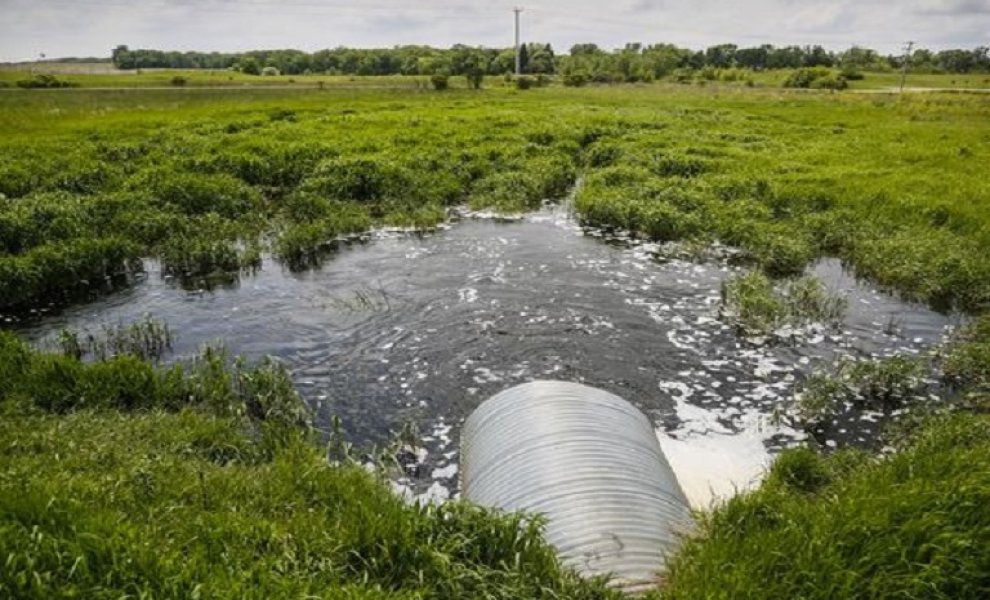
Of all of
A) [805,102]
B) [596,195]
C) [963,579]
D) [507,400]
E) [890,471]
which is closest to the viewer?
[963,579]

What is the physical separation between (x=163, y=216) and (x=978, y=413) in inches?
814

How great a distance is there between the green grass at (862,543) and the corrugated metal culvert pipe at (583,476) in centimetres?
39

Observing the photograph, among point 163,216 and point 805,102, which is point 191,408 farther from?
point 805,102

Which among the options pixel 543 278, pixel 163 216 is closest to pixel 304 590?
pixel 543 278

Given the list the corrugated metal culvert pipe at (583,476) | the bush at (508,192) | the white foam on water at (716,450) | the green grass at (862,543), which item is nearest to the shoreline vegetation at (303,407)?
the green grass at (862,543)

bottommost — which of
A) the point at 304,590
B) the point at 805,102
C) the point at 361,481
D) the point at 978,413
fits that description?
the point at 978,413

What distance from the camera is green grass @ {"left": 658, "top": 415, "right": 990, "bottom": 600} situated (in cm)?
526

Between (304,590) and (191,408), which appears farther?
(191,408)

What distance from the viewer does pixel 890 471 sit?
23.4 ft

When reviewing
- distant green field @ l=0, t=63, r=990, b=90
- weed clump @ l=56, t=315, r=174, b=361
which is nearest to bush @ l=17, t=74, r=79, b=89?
distant green field @ l=0, t=63, r=990, b=90

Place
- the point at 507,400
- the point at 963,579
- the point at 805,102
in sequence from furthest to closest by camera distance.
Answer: the point at 805,102
the point at 507,400
the point at 963,579

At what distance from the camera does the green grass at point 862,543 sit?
5258mm

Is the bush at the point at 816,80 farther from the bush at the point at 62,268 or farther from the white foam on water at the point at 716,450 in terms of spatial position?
the bush at the point at 62,268

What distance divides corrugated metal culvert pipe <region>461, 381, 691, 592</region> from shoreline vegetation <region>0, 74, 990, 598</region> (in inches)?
11.6
